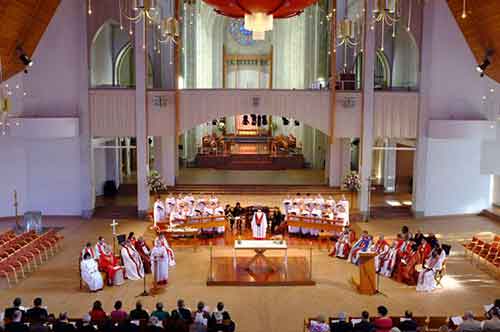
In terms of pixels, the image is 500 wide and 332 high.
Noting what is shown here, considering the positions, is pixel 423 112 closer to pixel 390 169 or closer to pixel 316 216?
pixel 390 169

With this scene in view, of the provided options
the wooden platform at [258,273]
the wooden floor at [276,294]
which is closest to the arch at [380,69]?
the wooden floor at [276,294]

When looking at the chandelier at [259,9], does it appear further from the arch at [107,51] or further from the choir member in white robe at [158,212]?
the arch at [107,51]

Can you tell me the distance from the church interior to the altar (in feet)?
0.27

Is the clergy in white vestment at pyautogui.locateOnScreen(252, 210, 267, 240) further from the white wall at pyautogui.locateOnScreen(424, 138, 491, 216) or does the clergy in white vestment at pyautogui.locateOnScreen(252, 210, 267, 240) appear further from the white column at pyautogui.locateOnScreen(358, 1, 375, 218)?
the white wall at pyautogui.locateOnScreen(424, 138, 491, 216)

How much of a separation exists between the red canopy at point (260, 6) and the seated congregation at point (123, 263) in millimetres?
10374

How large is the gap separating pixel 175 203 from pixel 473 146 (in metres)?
12.9

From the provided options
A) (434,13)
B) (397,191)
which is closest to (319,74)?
(397,191)

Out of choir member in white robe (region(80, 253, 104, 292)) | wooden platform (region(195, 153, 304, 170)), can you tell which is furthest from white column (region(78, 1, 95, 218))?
wooden platform (region(195, 153, 304, 170))

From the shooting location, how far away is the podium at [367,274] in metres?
14.6

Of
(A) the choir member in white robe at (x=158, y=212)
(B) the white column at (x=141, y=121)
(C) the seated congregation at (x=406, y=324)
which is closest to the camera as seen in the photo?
(C) the seated congregation at (x=406, y=324)

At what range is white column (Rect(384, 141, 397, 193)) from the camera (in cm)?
2817

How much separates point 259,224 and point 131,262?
5.30 metres

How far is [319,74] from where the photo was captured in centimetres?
3266

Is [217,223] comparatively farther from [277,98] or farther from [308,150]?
[308,150]
